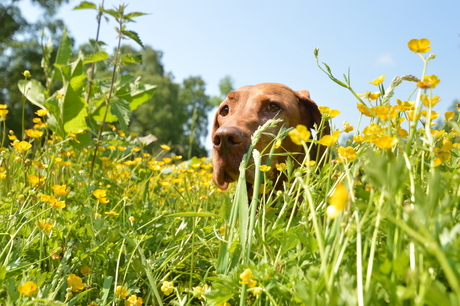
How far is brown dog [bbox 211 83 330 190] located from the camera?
86.1 inches

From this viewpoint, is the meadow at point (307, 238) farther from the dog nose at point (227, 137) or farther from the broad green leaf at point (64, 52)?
the broad green leaf at point (64, 52)

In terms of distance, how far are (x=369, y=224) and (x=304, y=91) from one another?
7.80ft

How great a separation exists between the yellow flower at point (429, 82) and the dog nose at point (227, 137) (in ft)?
4.45

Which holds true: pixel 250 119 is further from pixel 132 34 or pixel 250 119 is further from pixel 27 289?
pixel 27 289

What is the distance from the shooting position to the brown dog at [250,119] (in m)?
2.19

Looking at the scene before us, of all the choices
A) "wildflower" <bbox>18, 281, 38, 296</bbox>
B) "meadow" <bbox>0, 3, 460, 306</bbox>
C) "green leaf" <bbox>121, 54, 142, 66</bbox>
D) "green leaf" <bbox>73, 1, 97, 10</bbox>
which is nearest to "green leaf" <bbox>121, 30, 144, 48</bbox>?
"green leaf" <bbox>121, 54, 142, 66</bbox>

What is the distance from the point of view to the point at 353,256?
2.96 feet

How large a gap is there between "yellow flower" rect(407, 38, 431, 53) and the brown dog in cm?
117

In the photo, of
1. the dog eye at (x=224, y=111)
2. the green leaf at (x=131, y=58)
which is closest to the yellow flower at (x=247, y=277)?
the dog eye at (x=224, y=111)

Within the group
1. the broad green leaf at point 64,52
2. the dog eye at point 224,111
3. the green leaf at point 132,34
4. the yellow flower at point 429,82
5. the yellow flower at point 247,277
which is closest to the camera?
the yellow flower at point 429,82

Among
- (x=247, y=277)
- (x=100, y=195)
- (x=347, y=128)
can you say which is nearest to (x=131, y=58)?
(x=100, y=195)

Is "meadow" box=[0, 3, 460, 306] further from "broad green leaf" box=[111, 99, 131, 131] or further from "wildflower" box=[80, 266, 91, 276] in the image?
"broad green leaf" box=[111, 99, 131, 131]

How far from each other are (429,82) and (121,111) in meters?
2.79

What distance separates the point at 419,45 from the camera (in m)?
0.88
